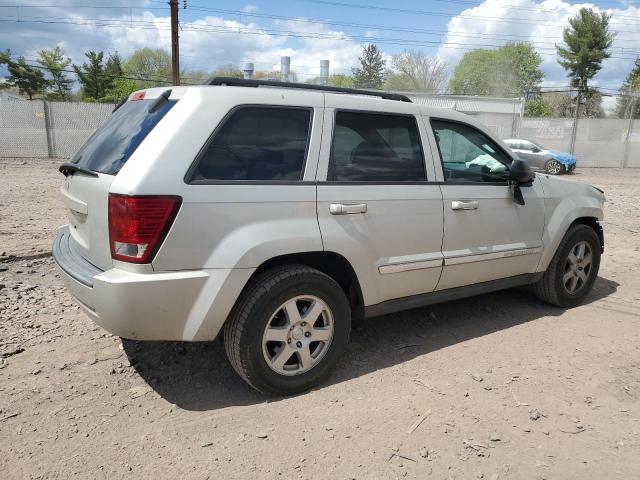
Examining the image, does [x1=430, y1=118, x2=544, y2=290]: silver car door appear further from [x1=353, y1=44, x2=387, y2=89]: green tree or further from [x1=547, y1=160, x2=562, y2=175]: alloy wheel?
[x1=353, y1=44, x2=387, y2=89]: green tree

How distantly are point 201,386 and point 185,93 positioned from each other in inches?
71.6

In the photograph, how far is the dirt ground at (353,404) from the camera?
Result: 262 cm

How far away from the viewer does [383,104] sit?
3.60 meters

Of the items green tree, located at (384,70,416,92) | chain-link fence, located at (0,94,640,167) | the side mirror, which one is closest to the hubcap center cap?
the side mirror

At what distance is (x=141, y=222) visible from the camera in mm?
2641

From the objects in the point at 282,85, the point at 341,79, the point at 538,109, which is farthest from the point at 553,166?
the point at 341,79

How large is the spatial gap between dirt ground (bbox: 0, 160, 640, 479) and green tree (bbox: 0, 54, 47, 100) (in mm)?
51120

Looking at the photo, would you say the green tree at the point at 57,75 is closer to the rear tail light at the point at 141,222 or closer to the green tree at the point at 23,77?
the green tree at the point at 23,77

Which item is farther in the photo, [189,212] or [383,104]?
[383,104]

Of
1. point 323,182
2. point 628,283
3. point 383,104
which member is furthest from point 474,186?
point 628,283

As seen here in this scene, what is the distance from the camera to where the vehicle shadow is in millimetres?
3287

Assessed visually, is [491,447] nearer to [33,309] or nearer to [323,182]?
[323,182]

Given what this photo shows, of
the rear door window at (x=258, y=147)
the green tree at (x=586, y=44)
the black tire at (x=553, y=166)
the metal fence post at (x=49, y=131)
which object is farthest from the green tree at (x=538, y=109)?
the rear door window at (x=258, y=147)

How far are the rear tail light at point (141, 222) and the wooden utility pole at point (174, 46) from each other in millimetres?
18844
